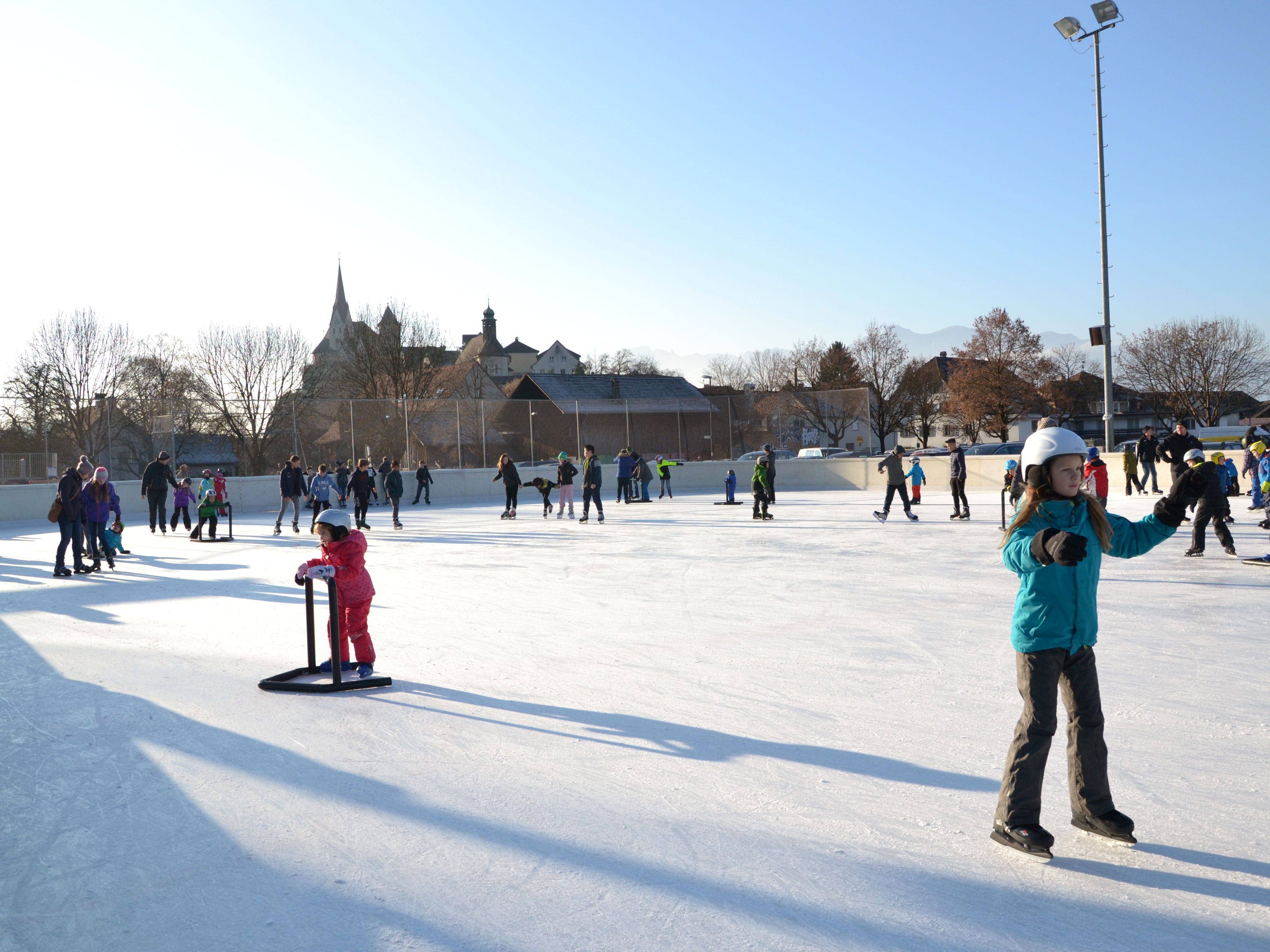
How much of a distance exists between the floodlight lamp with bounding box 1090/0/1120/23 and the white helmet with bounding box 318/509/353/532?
25061mm

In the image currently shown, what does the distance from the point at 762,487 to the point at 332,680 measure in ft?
45.4

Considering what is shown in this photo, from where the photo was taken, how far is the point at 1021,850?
128 inches

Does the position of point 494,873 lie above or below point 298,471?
below

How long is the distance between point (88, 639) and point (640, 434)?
25.0m

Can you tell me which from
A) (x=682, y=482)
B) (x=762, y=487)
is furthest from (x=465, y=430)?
(x=762, y=487)

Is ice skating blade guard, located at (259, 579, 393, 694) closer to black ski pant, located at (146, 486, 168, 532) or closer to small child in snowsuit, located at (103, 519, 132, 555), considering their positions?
small child in snowsuit, located at (103, 519, 132, 555)

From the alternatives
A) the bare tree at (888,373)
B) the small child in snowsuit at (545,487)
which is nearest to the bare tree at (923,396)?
the bare tree at (888,373)

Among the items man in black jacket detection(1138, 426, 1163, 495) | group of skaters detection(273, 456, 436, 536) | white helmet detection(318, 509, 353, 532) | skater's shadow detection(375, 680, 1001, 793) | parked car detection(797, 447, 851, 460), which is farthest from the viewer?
parked car detection(797, 447, 851, 460)

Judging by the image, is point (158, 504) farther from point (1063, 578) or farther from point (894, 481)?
point (1063, 578)

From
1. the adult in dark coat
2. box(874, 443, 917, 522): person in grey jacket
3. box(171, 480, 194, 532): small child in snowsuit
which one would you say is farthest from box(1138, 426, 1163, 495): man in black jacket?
box(171, 480, 194, 532): small child in snowsuit

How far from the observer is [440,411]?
98.1 ft

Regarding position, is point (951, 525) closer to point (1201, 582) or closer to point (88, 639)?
point (1201, 582)

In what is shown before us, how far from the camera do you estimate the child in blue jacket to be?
3174 mm

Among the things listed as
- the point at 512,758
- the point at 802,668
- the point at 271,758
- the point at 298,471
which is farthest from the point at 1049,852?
the point at 298,471
